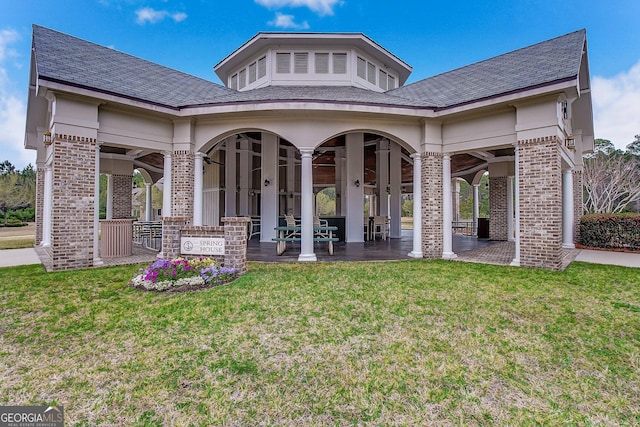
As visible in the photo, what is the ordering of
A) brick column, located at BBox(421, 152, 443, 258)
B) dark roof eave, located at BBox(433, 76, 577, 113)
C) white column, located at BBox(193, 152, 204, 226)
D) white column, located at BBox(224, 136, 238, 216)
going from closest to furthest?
dark roof eave, located at BBox(433, 76, 577, 113) < brick column, located at BBox(421, 152, 443, 258) < white column, located at BBox(193, 152, 204, 226) < white column, located at BBox(224, 136, 238, 216)

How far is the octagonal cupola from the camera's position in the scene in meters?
10.9

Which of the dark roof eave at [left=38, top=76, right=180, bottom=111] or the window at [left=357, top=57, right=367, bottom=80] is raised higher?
the window at [left=357, top=57, right=367, bottom=80]

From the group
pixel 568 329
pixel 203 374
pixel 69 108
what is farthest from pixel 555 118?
pixel 69 108

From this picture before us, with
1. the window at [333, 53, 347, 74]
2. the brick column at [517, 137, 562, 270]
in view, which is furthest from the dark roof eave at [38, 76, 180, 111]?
the brick column at [517, 137, 562, 270]

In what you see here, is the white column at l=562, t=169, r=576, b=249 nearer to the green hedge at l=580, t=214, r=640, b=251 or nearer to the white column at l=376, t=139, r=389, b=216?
the green hedge at l=580, t=214, r=640, b=251

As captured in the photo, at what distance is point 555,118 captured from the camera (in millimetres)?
6844

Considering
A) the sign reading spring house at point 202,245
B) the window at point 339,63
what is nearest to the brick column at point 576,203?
the window at point 339,63

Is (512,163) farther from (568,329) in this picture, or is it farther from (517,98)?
(568,329)

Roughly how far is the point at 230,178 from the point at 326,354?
1240 centimetres

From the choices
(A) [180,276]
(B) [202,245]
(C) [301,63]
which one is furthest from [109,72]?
(A) [180,276]

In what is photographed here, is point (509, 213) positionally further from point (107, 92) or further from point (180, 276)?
point (107, 92)

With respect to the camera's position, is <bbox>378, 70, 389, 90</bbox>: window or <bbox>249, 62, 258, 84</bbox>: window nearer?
<bbox>249, 62, 258, 84</bbox>: window

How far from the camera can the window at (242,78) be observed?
40.5 ft

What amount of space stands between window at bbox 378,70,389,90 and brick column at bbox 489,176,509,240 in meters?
6.66
